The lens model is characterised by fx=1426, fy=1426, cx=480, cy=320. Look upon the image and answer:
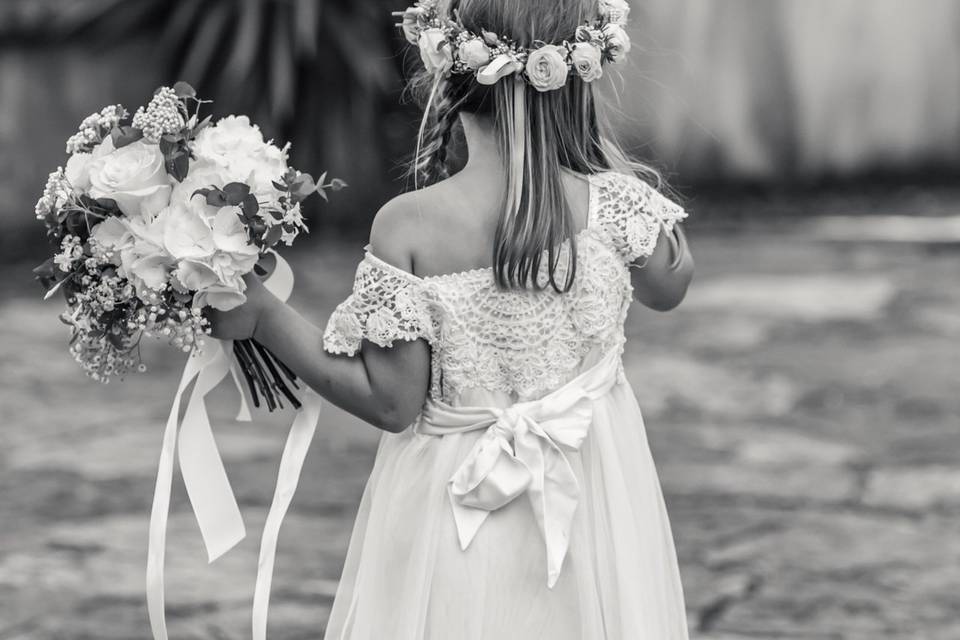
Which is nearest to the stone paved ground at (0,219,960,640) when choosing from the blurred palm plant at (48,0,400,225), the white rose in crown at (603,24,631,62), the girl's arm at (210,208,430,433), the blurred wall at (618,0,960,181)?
the girl's arm at (210,208,430,433)

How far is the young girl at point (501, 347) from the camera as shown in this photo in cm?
206

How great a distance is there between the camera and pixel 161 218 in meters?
2.01

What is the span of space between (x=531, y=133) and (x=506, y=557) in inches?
24.9

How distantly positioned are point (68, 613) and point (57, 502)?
2.93 feet

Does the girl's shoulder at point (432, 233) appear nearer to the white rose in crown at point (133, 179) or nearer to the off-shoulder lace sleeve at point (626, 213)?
the off-shoulder lace sleeve at point (626, 213)

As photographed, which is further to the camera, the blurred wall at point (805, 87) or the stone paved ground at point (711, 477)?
the blurred wall at point (805, 87)

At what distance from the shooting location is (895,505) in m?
4.16

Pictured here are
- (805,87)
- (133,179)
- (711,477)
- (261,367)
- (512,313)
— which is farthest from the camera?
(805,87)

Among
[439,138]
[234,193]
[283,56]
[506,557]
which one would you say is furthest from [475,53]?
[283,56]

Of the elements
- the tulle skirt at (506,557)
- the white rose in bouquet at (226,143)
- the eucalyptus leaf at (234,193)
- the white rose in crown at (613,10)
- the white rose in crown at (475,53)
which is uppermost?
the white rose in crown at (613,10)

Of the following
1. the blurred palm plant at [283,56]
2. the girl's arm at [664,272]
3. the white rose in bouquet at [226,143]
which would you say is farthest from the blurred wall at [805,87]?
the white rose in bouquet at [226,143]

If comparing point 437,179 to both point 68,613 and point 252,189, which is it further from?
point 68,613

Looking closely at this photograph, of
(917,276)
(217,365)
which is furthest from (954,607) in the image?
(917,276)

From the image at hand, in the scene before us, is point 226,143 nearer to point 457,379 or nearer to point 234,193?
point 234,193
